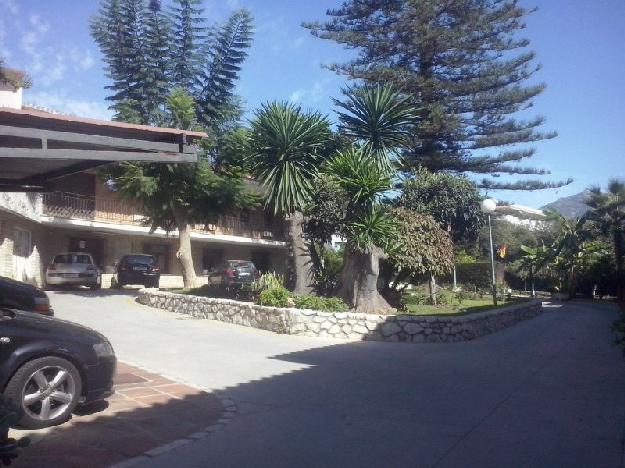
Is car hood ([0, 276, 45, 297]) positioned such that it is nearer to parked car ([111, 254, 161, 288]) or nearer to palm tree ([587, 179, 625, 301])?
parked car ([111, 254, 161, 288])

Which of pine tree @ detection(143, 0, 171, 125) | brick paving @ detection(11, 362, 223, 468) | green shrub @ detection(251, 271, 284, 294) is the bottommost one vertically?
brick paving @ detection(11, 362, 223, 468)

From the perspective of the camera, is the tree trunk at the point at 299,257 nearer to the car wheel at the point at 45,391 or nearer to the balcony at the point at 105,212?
the balcony at the point at 105,212

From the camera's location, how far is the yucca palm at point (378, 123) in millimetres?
17969

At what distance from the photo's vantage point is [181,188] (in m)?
21.2

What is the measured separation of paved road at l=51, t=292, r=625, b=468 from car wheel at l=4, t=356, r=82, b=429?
4.76 ft

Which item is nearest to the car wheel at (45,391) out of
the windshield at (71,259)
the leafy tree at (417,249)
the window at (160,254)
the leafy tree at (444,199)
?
the leafy tree at (417,249)

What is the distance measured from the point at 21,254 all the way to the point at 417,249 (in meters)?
17.1

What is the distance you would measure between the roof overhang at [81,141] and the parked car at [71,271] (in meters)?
17.7

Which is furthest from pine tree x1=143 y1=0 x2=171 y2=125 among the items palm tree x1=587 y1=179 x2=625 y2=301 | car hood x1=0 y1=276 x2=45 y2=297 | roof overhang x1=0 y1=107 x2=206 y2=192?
palm tree x1=587 y1=179 x2=625 y2=301

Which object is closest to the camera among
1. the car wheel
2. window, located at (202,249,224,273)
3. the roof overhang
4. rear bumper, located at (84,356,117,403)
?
the roof overhang

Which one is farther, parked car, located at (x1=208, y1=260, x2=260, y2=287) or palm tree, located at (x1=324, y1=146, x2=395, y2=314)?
parked car, located at (x1=208, y1=260, x2=260, y2=287)

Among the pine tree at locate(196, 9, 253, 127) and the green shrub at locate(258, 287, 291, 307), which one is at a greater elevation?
the pine tree at locate(196, 9, 253, 127)

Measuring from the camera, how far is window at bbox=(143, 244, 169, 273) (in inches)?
1292

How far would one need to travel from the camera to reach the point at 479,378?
8.58 meters
